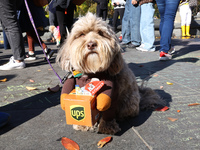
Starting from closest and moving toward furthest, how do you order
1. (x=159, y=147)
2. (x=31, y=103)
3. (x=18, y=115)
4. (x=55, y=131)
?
(x=159, y=147)
(x=55, y=131)
(x=18, y=115)
(x=31, y=103)

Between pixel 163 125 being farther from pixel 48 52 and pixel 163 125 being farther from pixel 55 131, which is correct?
pixel 48 52

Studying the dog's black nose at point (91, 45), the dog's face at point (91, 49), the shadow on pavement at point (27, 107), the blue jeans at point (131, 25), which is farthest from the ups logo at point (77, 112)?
the blue jeans at point (131, 25)

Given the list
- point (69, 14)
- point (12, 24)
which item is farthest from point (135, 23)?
point (12, 24)

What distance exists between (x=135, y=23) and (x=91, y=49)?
6.13m

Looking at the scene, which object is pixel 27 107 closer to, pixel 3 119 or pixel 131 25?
pixel 3 119

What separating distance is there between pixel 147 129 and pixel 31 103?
64.3 inches

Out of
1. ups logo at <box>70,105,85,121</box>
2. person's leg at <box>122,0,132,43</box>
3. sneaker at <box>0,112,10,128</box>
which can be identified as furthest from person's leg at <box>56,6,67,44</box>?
person's leg at <box>122,0,132,43</box>

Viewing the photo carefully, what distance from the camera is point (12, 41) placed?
180 inches

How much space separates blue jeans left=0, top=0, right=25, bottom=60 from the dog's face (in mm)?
2936

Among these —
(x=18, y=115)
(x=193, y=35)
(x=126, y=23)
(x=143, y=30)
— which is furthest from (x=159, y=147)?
(x=193, y=35)

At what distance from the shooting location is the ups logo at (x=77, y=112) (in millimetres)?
1799

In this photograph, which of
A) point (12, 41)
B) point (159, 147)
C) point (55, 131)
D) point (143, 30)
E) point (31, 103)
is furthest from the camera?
point (143, 30)

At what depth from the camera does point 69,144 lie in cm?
186

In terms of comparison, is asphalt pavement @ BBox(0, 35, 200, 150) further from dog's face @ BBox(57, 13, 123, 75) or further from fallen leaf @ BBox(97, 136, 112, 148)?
dog's face @ BBox(57, 13, 123, 75)
